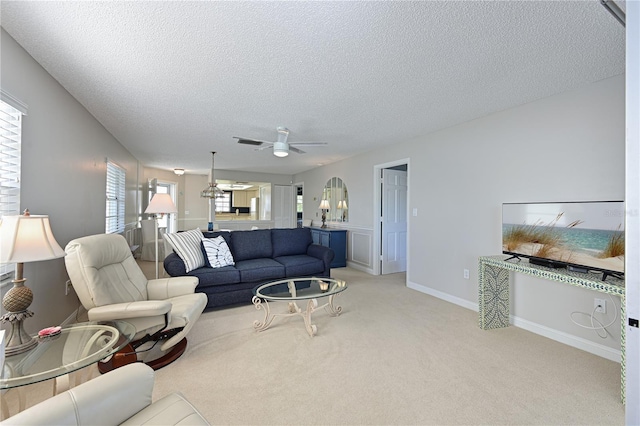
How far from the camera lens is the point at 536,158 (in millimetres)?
2871

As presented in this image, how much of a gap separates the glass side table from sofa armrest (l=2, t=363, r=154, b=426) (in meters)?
0.35

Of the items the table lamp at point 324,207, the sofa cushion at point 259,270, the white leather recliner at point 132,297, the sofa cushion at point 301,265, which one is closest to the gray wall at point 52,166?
the white leather recliner at point 132,297

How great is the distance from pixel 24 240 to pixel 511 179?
13.4ft

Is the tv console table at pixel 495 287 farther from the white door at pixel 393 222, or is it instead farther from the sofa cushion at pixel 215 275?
the sofa cushion at pixel 215 275

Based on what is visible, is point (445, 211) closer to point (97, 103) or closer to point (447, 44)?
point (447, 44)

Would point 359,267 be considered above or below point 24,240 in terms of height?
below

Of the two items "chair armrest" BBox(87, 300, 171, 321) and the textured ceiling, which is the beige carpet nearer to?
"chair armrest" BBox(87, 300, 171, 321)

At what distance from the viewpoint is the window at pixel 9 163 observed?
73.5 inches

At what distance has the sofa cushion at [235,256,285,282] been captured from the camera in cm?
359

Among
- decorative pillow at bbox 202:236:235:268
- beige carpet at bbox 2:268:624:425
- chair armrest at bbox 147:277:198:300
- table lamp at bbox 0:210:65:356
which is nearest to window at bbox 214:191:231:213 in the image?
decorative pillow at bbox 202:236:235:268

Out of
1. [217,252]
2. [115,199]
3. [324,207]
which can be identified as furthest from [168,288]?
[324,207]

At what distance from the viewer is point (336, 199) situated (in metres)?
6.58

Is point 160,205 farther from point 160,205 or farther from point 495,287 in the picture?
point 495,287

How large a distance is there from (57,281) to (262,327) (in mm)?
1963
